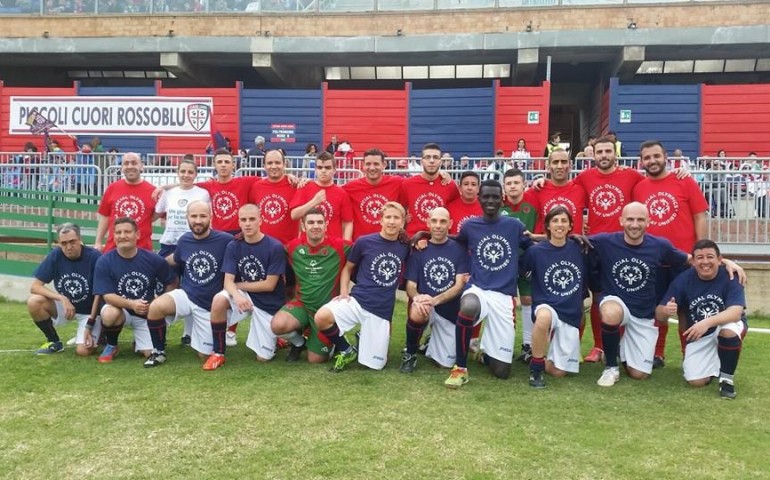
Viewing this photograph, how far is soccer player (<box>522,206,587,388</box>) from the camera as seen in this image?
4.99 meters

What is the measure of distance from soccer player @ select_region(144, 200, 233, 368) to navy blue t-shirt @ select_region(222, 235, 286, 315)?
0.54ft

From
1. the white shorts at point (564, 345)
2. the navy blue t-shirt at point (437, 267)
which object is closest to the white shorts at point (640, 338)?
the white shorts at point (564, 345)

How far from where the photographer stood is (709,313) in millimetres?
4793

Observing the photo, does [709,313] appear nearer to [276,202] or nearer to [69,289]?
[276,202]

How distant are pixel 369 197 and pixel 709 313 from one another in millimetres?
2981

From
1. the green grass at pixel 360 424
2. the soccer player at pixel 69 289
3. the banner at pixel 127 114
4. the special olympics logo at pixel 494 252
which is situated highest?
the banner at pixel 127 114

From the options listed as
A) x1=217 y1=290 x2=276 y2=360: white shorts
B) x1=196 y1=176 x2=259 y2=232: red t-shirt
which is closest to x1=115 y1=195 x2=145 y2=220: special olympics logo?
x1=196 y1=176 x2=259 y2=232: red t-shirt

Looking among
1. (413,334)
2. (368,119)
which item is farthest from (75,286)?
(368,119)

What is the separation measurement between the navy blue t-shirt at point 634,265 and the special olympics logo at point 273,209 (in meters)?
2.77

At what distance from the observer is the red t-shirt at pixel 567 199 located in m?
5.59

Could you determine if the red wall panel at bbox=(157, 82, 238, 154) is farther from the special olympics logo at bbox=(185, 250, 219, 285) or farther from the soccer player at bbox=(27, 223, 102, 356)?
the special olympics logo at bbox=(185, 250, 219, 285)

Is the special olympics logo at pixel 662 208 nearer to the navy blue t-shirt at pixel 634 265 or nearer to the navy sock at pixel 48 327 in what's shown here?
the navy blue t-shirt at pixel 634 265

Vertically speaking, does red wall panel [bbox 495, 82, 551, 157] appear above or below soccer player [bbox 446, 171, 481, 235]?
above

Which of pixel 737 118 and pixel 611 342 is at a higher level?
pixel 737 118
